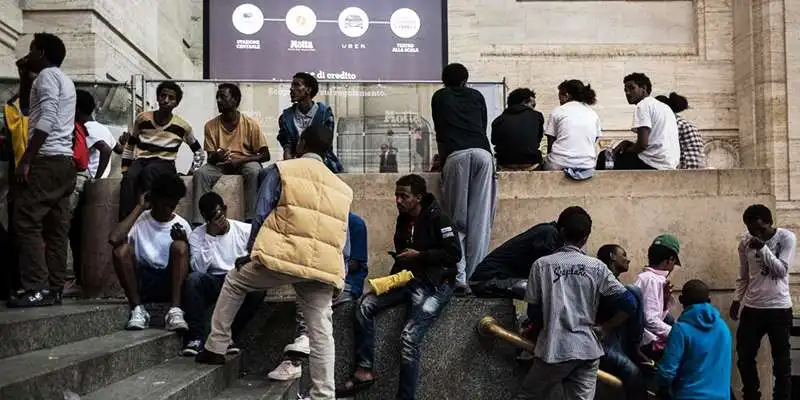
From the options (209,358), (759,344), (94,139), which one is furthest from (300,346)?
(759,344)

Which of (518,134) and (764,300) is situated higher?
(518,134)

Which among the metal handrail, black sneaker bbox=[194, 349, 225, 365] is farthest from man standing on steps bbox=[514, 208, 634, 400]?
black sneaker bbox=[194, 349, 225, 365]

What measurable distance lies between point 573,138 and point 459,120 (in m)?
1.36

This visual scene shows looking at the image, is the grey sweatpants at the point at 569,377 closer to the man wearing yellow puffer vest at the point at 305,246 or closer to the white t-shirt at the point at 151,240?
the man wearing yellow puffer vest at the point at 305,246

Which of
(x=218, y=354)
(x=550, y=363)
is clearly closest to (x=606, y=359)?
(x=550, y=363)

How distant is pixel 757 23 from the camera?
1578 centimetres

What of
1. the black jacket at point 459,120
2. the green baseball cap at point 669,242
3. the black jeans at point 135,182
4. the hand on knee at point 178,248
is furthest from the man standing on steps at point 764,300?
the black jeans at point 135,182

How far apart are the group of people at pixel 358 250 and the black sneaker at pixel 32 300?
0.01 metres

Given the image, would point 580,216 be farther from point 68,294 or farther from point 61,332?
point 68,294

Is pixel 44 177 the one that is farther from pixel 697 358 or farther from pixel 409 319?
pixel 697 358

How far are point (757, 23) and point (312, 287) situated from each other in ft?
42.2

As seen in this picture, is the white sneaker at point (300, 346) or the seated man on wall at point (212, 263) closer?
the white sneaker at point (300, 346)

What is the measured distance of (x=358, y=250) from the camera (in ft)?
23.1

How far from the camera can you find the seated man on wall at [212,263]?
21.1ft
